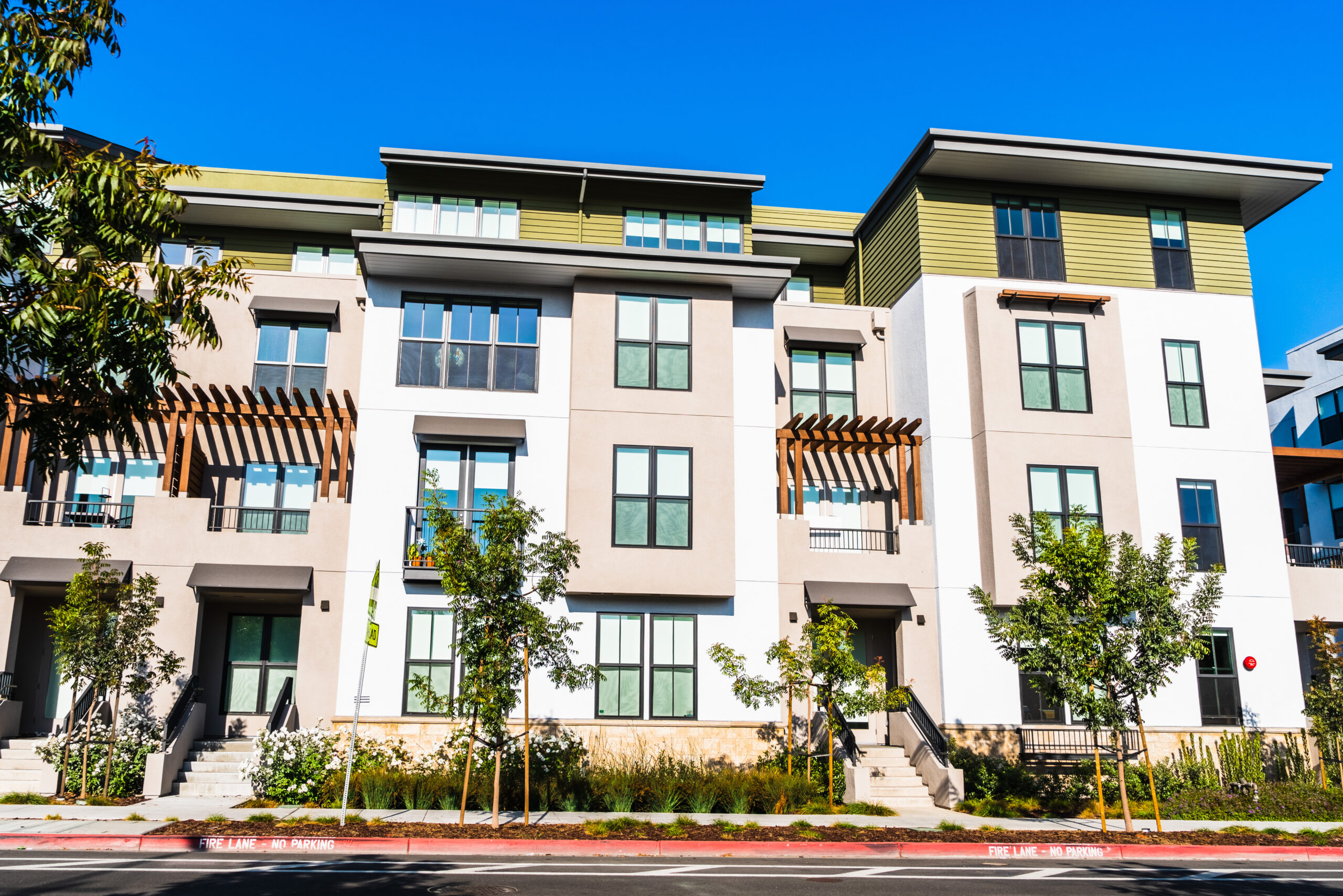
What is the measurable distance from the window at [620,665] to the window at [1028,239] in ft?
40.2

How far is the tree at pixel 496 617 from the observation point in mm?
15523

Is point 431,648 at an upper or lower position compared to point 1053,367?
lower

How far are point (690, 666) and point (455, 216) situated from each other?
12486 mm

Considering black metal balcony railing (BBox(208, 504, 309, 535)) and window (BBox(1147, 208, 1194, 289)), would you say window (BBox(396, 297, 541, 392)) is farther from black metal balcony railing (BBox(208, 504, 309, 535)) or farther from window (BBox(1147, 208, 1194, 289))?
window (BBox(1147, 208, 1194, 289))

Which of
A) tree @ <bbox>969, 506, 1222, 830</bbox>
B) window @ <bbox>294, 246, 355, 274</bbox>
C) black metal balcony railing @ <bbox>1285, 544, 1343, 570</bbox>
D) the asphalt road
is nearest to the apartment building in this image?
window @ <bbox>294, 246, 355, 274</bbox>

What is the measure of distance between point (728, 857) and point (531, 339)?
12.4 m

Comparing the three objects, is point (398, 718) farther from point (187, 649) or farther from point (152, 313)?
point (152, 313)

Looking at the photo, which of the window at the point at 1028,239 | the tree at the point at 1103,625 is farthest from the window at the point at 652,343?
the tree at the point at 1103,625

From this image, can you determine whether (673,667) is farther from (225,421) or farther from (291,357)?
(291,357)

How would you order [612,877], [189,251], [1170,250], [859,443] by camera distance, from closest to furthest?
[612,877], [859,443], [1170,250], [189,251]

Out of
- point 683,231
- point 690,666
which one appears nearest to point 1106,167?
point 683,231

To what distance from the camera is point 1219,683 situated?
2248 centimetres

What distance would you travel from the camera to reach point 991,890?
11758 mm

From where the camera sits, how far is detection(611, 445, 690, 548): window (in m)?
21.2
